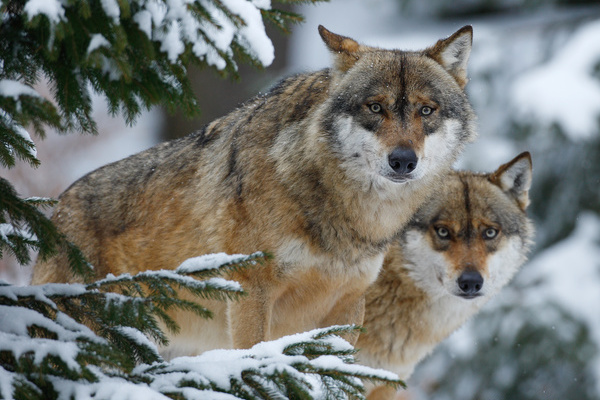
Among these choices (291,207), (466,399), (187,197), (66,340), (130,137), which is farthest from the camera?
(130,137)

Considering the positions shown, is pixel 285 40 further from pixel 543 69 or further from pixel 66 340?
pixel 66 340

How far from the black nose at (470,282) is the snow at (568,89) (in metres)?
6.97

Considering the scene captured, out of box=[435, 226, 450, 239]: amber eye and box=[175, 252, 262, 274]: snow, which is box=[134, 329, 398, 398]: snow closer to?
box=[175, 252, 262, 274]: snow

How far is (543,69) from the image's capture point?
11625 mm

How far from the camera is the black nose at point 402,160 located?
136 inches

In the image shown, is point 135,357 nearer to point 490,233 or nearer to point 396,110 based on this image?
point 396,110

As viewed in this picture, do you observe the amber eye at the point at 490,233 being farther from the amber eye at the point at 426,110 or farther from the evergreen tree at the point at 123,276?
the evergreen tree at the point at 123,276

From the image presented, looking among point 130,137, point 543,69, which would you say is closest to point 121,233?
point 543,69

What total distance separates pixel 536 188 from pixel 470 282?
7688mm

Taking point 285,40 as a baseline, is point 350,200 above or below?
below

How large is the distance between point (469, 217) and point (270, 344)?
292 cm

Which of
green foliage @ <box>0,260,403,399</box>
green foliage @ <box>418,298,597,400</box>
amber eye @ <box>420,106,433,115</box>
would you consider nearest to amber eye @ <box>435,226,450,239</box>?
amber eye @ <box>420,106,433,115</box>

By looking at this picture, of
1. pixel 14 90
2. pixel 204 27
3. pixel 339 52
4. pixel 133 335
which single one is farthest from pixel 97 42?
pixel 339 52

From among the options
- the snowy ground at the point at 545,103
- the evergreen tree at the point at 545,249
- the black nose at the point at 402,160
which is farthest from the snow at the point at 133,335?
the evergreen tree at the point at 545,249
